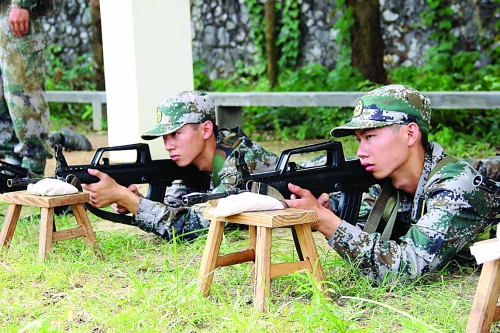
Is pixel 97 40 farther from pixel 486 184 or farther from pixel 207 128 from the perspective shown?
pixel 486 184

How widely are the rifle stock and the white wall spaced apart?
3237 millimetres

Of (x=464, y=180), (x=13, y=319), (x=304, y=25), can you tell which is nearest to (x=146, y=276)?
(x=13, y=319)

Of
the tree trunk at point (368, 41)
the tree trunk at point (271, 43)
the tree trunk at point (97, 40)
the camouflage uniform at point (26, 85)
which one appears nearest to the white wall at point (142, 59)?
the camouflage uniform at point (26, 85)

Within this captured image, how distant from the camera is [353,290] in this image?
3.34m

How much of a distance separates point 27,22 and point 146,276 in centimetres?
316

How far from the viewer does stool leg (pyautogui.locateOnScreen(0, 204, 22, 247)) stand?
4.14m

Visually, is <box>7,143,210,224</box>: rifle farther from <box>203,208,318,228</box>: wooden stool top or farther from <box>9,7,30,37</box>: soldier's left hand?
<box>9,7,30,37</box>: soldier's left hand

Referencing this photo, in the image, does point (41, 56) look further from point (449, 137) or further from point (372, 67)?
point (372, 67)

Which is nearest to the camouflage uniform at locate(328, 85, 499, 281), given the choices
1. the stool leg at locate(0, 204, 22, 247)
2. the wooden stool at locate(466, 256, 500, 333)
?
the wooden stool at locate(466, 256, 500, 333)

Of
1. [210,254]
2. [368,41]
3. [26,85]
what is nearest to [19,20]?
[26,85]

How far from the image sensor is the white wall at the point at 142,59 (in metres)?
6.68

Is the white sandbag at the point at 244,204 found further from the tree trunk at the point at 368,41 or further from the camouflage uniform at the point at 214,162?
the tree trunk at the point at 368,41

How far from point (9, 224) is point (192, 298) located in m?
1.60

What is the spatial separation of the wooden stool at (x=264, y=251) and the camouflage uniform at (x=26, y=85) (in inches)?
128
